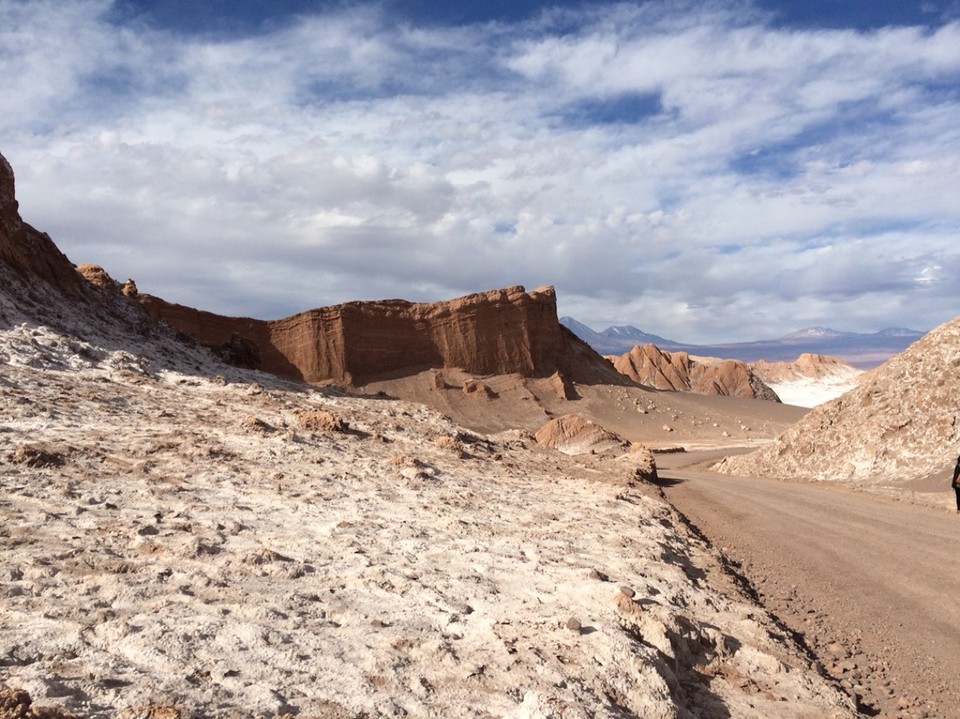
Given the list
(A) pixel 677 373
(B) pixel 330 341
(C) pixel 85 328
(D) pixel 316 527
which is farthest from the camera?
(A) pixel 677 373

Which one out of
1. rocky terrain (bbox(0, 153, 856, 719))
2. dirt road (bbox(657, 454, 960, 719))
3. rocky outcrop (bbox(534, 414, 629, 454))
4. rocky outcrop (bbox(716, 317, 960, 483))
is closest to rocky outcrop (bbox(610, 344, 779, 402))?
rocky outcrop (bbox(534, 414, 629, 454))

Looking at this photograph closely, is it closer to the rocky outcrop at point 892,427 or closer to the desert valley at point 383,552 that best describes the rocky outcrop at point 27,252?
the desert valley at point 383,552

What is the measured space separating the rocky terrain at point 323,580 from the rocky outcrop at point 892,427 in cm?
860

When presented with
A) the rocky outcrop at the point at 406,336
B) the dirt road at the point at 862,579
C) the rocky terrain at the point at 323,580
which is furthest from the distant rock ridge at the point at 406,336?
the dirt road at the point at 862,579

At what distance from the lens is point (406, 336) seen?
47312 mm

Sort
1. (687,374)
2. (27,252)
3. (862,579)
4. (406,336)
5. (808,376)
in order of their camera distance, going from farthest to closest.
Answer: (808,376) < (687,374) < (406,336) < (27,252) < (862,579)

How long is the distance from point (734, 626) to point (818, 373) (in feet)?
395

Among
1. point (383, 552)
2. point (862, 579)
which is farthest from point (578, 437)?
point (383, 552)

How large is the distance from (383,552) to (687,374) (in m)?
79.5

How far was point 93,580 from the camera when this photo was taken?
17.1 feet

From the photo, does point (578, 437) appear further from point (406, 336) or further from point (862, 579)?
point (406, 336)

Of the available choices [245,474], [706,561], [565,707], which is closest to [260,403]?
[245,474]

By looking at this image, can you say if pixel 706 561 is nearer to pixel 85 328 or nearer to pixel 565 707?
pixel 565 707

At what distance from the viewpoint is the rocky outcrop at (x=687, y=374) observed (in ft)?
262
